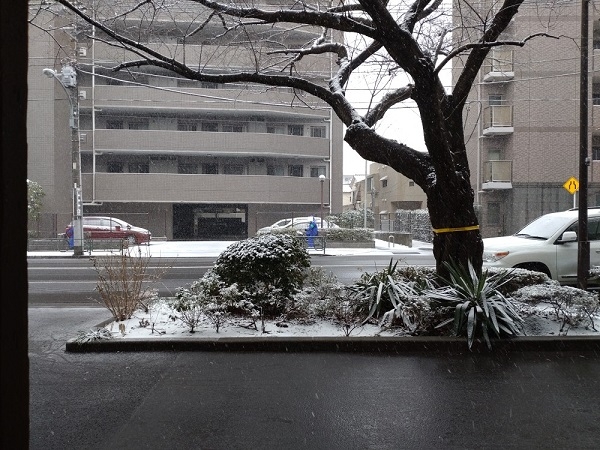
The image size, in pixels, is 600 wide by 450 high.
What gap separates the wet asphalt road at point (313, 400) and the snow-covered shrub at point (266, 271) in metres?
1.25

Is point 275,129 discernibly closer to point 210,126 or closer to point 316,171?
point 316,171

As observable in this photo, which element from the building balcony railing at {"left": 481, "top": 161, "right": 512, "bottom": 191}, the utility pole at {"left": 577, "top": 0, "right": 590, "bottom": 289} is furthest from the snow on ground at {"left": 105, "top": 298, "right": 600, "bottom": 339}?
the building balcony railing at {"left": 481, "top": 161, "right": 512, "bottom": 191}

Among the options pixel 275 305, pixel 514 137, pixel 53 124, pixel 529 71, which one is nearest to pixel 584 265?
pixel 275 305

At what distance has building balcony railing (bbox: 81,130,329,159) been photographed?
32.3 m

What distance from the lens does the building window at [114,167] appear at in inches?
1329

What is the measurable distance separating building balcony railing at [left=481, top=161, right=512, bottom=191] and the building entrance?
1618 centimetres

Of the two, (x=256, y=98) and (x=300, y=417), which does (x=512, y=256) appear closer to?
(x=300, y=417)

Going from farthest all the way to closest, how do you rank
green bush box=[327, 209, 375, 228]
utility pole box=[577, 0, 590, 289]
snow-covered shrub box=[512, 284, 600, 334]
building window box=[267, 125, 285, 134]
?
1. building window box=[267, 125, 285, 134]
2. green bush box=[327, 209, 375, 228]
3. utility pole box=[577, 0, 590, 289]
4. snow-covered shrub box=[512, 284, 600, 334]

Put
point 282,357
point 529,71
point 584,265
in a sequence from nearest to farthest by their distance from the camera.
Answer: point 282,357 < point 584,265 < point 529,71

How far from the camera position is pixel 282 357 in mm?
5988

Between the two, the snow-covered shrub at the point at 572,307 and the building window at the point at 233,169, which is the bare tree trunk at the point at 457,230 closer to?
the snow-covered shrub at the point at 572,307

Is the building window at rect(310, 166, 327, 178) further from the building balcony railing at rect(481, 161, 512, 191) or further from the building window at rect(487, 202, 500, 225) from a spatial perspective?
the building balcony railing at rect(481, 161, 512, 191)

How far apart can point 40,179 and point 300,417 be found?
3087 centimetres
